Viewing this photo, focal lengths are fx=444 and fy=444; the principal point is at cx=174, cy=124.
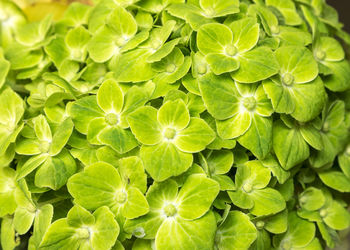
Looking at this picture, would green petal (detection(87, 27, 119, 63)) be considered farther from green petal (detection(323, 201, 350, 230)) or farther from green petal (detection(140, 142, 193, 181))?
green petal (detection(323, 201, 350, 230))

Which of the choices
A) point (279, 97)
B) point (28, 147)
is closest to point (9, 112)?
point (28, 147)

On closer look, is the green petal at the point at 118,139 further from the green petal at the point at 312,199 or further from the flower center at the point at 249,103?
the green petal at the point at 312,199

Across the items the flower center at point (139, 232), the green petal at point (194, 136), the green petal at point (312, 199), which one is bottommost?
the green petal at point (312, 199)

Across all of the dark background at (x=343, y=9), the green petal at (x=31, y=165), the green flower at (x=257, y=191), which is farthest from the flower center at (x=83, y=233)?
the dark background at (x=343, y=9)

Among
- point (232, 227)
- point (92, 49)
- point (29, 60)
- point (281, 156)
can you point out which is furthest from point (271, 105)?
point (29, 60)

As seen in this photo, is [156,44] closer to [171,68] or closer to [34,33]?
[171,68]

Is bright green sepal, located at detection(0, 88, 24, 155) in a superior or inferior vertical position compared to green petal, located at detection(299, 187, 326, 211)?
superior

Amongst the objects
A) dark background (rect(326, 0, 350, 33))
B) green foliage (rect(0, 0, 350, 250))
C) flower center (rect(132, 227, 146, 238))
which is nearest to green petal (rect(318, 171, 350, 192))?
green foliage (rect(0, 0, 350, 250))
